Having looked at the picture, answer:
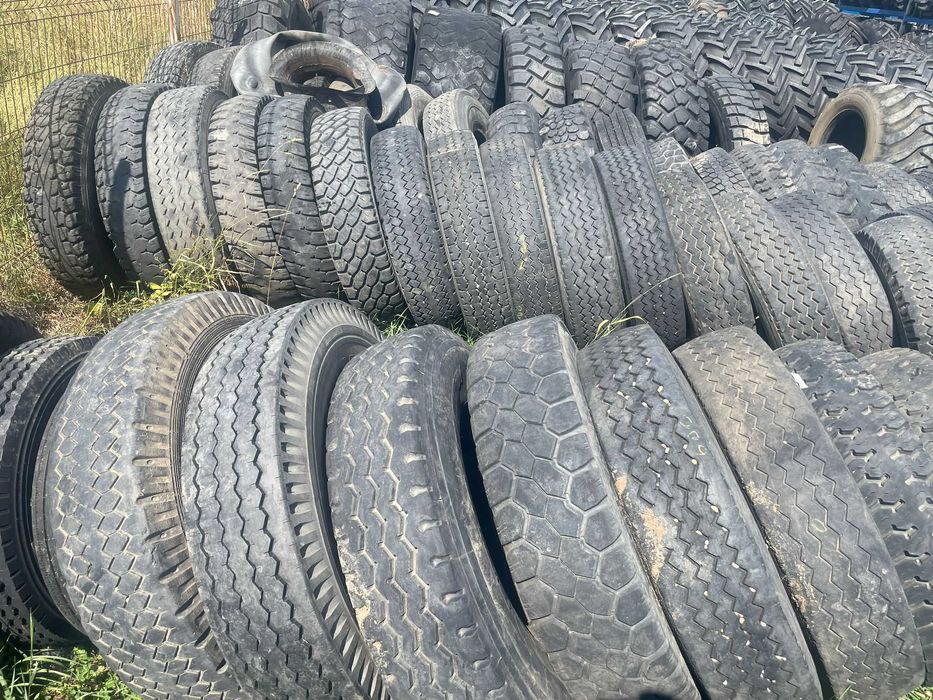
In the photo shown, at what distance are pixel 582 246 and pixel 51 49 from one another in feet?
17.6

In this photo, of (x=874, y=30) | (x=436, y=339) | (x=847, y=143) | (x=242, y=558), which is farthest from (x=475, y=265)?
(x=874, y=30)

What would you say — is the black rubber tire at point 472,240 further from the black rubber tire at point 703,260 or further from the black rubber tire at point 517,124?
the black rubber tire at point 703,260

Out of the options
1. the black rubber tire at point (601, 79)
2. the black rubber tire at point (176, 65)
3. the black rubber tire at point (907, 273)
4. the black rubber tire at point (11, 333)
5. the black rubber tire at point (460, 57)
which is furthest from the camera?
the black rubber tire at point (460, 57)

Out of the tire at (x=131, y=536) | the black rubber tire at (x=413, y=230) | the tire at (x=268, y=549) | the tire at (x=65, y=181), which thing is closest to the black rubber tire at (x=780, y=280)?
the black rubber tire at (x=413, y=230)

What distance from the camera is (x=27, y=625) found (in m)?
2.48

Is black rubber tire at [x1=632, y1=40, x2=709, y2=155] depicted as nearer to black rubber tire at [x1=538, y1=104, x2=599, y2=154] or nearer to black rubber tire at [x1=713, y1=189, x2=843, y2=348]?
black rubber tire at [x1=538, y1=104, x2=599, y2=154]

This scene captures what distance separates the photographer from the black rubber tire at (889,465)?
2.24 meters

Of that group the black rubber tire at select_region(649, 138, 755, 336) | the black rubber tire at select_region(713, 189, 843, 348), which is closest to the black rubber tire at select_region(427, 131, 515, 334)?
the black rubber tire at select_region(649, 138, 755, 336)

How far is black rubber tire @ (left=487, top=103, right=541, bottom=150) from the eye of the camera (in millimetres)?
4645

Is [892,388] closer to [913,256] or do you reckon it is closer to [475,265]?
[913,256]

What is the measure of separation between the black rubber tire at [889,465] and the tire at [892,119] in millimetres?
4509

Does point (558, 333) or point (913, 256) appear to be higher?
point (558, 333)

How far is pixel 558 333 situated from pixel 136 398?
5.10 feet

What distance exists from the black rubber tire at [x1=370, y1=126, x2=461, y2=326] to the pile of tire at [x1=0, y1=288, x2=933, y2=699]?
1.62 metres
